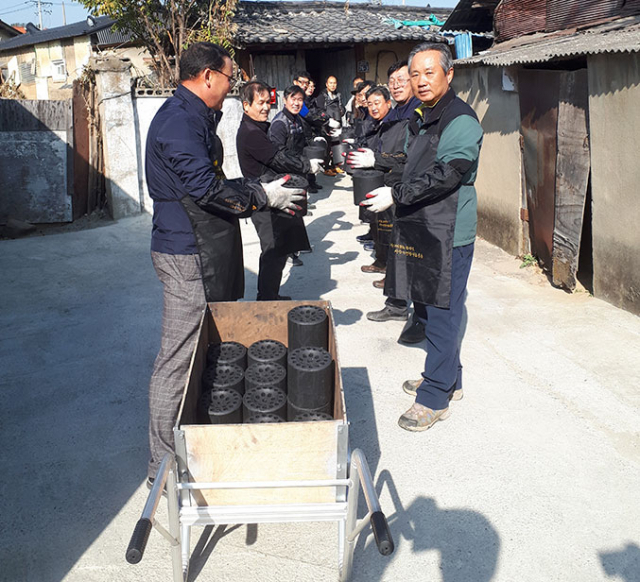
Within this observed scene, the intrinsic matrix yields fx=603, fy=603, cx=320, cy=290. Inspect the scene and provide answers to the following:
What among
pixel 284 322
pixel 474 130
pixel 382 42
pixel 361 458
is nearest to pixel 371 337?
pixel 284 322

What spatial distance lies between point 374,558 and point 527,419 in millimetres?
1422

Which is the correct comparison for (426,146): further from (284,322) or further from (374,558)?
(374,558)

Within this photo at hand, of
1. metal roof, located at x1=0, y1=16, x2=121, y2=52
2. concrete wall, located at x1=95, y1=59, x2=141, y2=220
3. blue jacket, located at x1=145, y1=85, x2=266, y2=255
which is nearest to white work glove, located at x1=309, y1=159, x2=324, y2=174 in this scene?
blue jacket, located at x1=145, y1=85, x2=266, y2=255

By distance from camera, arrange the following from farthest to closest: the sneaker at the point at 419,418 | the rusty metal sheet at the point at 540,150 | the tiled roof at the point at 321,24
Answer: the tiled roof at the point at 321,24
the rusty metal sheet at the point at 540,150
the sneaker at the point at 419,418

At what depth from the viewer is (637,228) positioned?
4602 mm

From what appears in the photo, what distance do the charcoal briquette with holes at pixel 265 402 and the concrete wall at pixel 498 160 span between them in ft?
15.2

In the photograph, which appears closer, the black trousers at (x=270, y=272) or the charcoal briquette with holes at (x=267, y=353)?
the charcoal briquette with holes at (x=267, y=353)

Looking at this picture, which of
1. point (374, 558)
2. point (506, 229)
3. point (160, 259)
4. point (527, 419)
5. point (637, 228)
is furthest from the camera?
point (506, 229)

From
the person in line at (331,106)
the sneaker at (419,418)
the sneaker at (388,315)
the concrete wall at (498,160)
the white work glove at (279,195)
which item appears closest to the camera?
the white work glove at (279,195)

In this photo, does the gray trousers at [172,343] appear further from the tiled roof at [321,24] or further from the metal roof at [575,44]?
the tiled roof at [321,24]

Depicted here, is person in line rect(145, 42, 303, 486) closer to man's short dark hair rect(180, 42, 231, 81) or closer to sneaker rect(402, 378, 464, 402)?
man's short dark hair rect(180, 42, 231, 81)

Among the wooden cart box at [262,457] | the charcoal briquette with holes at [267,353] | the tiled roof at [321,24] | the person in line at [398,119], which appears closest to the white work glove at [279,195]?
the charcoal briquette with holes at [267,353]

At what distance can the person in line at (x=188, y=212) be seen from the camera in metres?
2.68

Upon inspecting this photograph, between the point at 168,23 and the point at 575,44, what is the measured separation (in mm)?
6932
